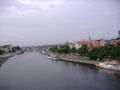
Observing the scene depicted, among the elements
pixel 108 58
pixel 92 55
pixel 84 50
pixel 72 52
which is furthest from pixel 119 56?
pixel 72 52

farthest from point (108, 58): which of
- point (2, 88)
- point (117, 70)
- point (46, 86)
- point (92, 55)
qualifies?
point (2, 88)

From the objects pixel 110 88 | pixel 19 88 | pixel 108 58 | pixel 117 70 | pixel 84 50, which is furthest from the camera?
pixel 84 50

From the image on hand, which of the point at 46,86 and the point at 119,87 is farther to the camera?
the point at 46,86

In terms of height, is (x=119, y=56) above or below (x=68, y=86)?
above

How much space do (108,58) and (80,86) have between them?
16.9 feet

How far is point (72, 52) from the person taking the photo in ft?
55.4

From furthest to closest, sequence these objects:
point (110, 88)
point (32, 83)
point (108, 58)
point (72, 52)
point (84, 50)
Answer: point (72, 52) → point (84, 50) → point (108, 58) → point (32, 83) → point (110, 88)

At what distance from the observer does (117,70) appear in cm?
763

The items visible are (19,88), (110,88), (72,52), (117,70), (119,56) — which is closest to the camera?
(110,88)

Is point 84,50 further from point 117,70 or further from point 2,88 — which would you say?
point 2,88

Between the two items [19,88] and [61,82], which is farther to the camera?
[61,82]

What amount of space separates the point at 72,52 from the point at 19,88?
11425 mm

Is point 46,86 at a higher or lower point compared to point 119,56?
lower

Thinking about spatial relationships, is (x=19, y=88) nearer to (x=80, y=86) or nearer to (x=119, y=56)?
(x=80, y=86)
